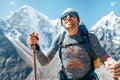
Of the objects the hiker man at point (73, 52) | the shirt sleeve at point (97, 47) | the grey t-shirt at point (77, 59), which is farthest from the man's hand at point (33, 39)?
the shirt sleeve at point (97, 47)

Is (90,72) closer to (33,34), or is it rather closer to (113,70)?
(33,34)

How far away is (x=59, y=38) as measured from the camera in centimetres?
788

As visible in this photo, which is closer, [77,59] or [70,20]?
[77,59]

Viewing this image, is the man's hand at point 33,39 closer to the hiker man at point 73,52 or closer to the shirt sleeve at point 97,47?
the hiker man at point 73,52

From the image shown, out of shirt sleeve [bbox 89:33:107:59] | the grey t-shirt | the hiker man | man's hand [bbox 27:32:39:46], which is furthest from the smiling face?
man's hand [bbox 27:32:39:46]

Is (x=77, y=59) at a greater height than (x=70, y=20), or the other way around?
(x=70, y=20)

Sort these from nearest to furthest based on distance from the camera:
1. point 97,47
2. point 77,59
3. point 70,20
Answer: point 97,47
point 77,59
point 70,20

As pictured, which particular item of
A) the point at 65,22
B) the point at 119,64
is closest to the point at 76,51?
the point at 65,22

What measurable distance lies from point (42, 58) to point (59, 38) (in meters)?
0.60

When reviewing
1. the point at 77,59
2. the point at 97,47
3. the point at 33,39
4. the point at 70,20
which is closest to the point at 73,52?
the point at 77,59


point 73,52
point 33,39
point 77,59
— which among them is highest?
point 33,39

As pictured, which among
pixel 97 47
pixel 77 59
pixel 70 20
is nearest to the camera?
pixel 97 47

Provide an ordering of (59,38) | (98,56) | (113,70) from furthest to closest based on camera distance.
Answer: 1. (59,38)
2. (98,56)
3. (113,70)

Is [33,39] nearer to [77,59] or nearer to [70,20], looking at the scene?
[70,20]
